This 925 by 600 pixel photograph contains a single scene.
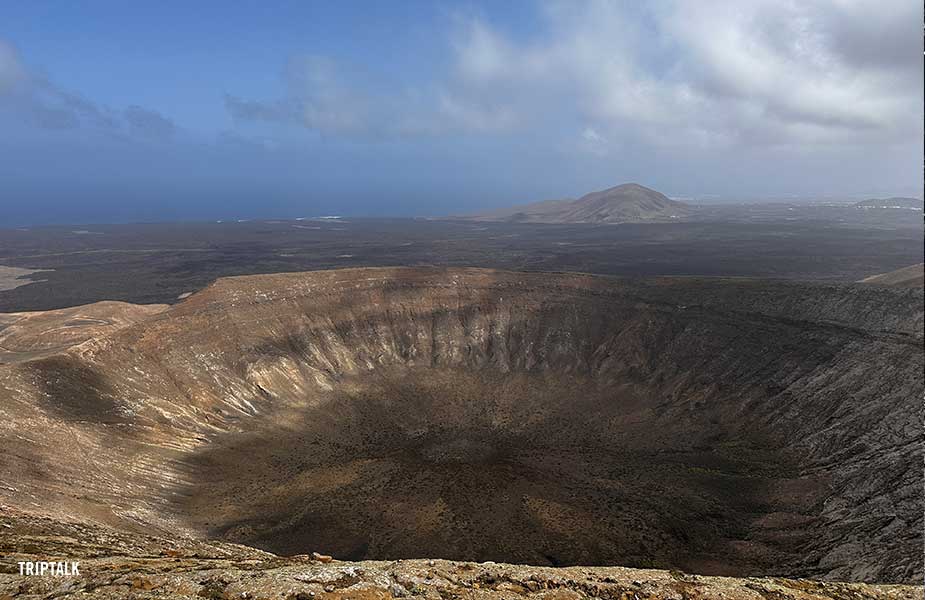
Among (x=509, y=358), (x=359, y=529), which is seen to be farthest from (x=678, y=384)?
(x=359, y=529)

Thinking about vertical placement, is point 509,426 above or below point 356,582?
below

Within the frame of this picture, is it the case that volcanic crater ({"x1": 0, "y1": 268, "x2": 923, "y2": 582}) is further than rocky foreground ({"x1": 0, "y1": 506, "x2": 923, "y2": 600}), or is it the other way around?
volcanic crater ({"x1": 0, "y1": 268, "x2": 923, "y2": 582})

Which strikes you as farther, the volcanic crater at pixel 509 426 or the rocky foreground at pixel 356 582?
the volcanic crater at pixel 509 426

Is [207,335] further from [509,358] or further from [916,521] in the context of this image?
[916,521]

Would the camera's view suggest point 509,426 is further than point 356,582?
Yes
